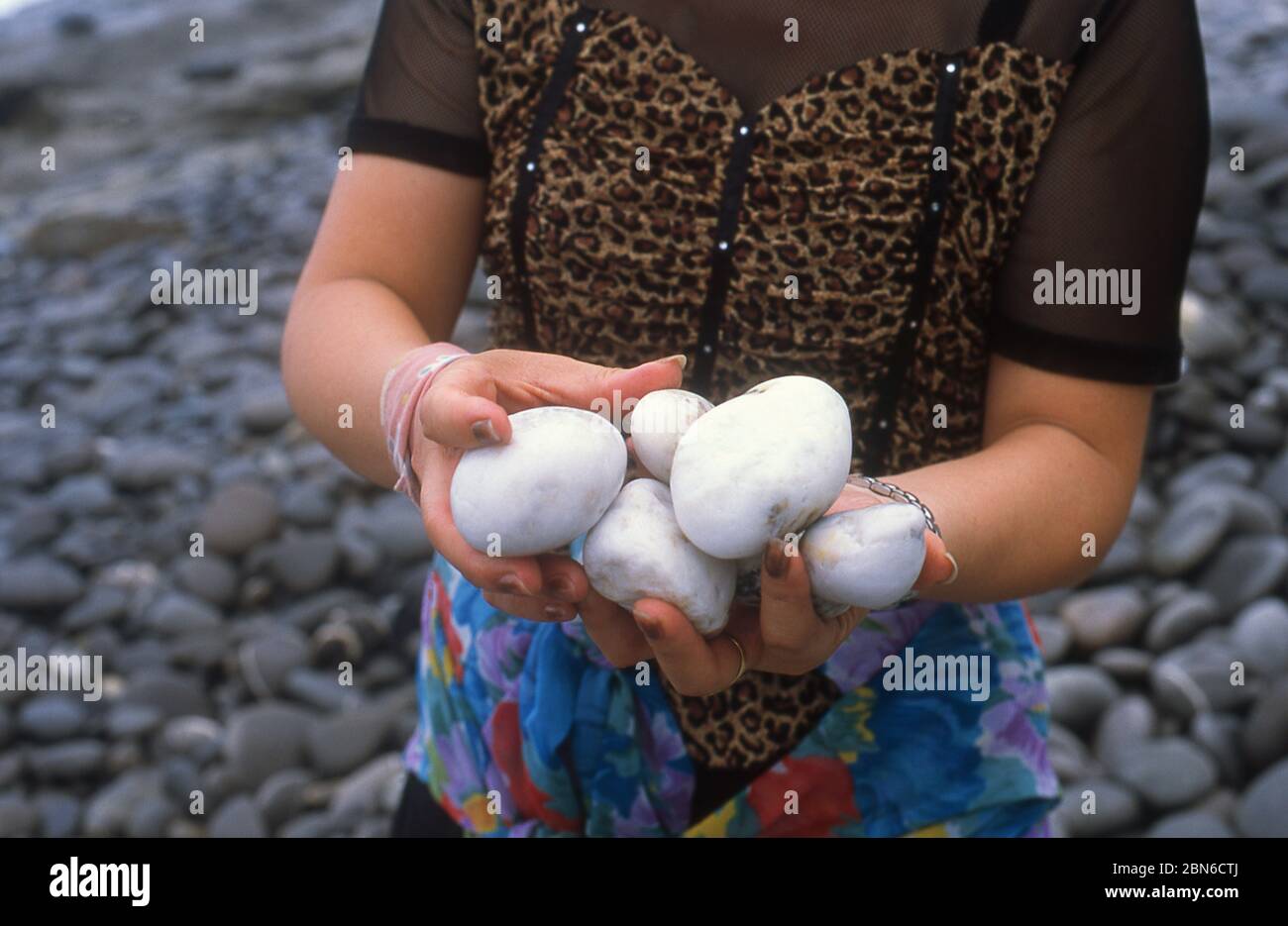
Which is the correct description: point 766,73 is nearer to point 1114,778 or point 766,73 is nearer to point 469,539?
point 469,539

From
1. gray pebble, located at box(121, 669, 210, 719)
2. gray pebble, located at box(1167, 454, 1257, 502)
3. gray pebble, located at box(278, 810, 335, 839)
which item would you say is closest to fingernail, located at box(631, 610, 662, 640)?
gray pebble, located at box(278, 810, 335, 839)

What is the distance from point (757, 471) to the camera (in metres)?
1.10

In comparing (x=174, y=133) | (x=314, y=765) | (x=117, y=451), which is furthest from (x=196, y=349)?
(x=174, y=133)

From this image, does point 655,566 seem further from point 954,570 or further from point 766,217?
point 766,217

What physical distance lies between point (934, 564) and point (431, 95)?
2.53ft

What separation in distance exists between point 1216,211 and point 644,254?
3463 millimetres

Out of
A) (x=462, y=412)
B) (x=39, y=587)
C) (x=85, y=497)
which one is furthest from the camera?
(x=85, y=497)

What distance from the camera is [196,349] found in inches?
187

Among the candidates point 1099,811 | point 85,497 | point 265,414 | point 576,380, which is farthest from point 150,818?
point 576,380

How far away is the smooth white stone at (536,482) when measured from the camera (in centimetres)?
107

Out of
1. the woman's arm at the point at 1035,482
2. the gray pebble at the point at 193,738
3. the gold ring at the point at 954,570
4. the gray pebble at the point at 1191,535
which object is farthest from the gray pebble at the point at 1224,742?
the gray pebble at the point at 193,738

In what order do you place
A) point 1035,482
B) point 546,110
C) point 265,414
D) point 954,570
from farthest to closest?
point 265,414 < point 546,110 < point 1035,482 < point 954,570

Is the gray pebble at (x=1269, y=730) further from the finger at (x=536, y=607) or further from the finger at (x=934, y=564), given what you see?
the finger at (x=536, y=607)
